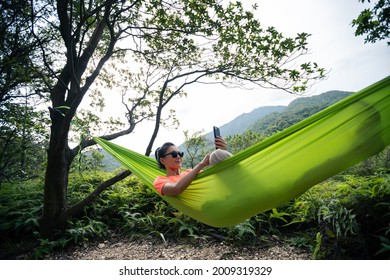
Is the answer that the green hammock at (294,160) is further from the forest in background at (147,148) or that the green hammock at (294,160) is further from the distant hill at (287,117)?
the distant hill at (287,117)

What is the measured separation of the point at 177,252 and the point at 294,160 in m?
1.98

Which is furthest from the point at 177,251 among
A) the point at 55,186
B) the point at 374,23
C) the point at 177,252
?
the point at 374,23

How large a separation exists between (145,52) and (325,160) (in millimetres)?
3325

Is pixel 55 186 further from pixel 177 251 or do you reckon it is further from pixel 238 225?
pixel 238 225

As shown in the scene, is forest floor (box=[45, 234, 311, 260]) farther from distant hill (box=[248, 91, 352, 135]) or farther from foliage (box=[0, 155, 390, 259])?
distant hill (box=[248, 91, 352, 135])

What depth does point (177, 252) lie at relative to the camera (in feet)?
8.99

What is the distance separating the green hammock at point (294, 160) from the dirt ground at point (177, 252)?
128 centimetres

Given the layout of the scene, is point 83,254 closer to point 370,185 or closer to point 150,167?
point 150,167

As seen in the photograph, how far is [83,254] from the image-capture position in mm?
2834

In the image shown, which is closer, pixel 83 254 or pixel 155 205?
pixel 83 254

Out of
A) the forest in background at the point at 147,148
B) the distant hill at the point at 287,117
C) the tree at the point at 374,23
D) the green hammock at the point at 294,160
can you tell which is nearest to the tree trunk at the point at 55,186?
the forest in background at the point at 147,148

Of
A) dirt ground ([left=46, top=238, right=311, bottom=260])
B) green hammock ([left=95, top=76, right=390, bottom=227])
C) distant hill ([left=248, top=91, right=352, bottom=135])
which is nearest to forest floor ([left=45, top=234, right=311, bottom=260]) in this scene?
dirt ground ([left=46, top=238, right=311, bottom=260])
